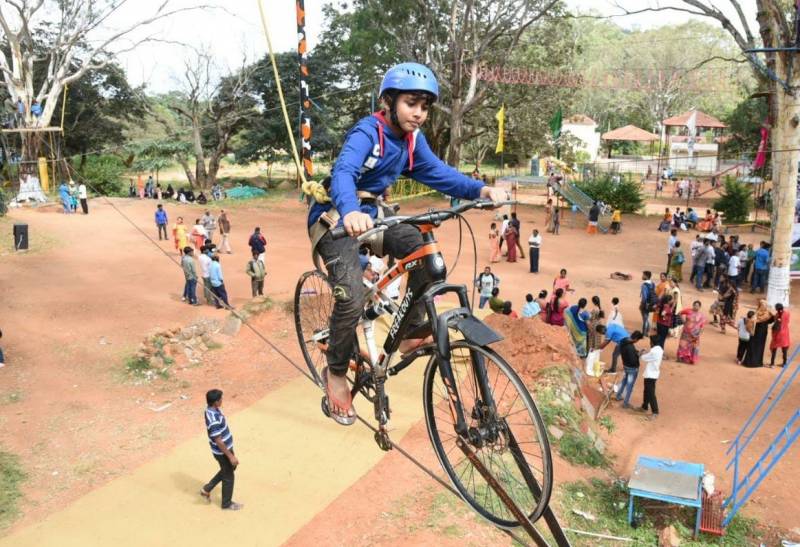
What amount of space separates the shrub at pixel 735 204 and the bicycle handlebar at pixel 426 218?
110 ft

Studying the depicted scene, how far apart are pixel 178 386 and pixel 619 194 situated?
28.1 m

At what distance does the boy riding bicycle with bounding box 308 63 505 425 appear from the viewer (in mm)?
3555

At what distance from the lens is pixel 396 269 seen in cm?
388

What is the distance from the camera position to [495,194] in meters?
3.69

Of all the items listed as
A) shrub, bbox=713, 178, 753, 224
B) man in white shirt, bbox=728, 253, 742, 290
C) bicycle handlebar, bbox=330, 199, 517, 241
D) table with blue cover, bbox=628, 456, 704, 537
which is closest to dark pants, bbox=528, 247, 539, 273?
man in white shirt, bbox=728, 253, 742, 290

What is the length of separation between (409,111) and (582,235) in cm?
2733

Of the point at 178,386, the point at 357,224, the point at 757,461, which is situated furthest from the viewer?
the point at 178,386

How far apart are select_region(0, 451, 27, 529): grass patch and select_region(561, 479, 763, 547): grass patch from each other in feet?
22.7

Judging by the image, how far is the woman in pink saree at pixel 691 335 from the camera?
14.6 metres

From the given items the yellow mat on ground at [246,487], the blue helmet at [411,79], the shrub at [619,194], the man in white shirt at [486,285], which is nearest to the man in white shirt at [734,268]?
the man in white shirt at [486,285]

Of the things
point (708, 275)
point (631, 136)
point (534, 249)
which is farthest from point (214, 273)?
point (631, 136)

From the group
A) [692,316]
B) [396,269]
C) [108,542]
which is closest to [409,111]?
[396,269]

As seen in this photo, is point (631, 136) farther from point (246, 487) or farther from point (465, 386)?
point (465, 386)

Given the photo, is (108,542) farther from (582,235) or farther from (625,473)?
(582,235)
